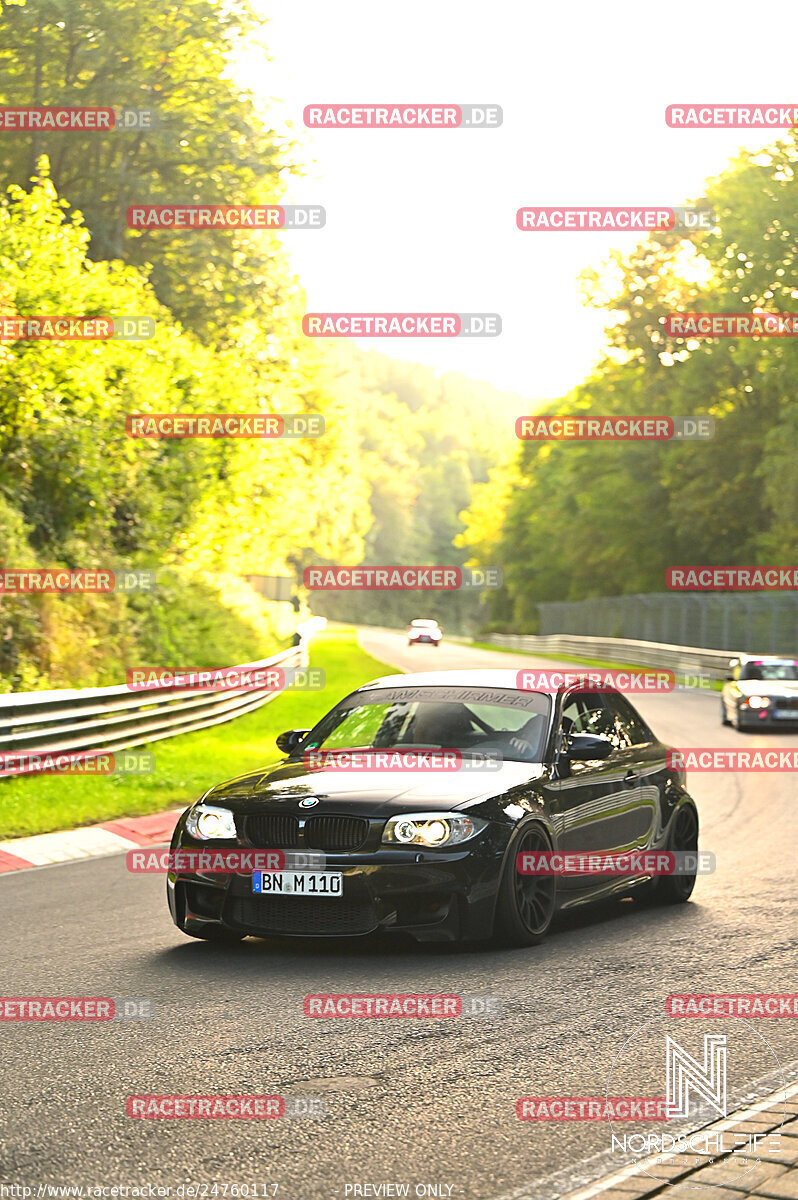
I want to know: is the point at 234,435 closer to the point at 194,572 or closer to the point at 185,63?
the point at 194,572

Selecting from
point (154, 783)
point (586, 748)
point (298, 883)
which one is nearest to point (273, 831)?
point (298, 883)

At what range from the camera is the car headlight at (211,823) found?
8172 mm

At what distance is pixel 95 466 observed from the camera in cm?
2319

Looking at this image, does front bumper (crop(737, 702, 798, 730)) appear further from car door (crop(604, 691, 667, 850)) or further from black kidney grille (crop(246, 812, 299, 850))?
black kidney grille (crop(246, 812, 299, 850))

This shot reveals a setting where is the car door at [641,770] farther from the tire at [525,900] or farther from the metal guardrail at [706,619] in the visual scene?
the metal guardrail at [706,619]

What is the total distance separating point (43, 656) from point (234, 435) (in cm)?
1360

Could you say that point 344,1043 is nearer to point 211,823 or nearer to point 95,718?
point 211,823

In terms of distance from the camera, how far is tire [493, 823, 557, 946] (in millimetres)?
8070

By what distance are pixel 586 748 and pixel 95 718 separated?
363 inches

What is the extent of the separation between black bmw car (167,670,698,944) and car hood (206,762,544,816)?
0.04 feet

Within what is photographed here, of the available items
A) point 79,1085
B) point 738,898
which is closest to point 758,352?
point 738,898

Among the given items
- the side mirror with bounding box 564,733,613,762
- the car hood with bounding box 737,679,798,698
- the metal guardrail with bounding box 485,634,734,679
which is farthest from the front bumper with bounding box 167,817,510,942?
the metal guardrail with bounding box 485,634,734,679

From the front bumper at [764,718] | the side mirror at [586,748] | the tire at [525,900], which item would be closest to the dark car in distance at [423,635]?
the front bumper at [764,718]

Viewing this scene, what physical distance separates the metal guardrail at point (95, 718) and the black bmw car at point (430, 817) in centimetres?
593
